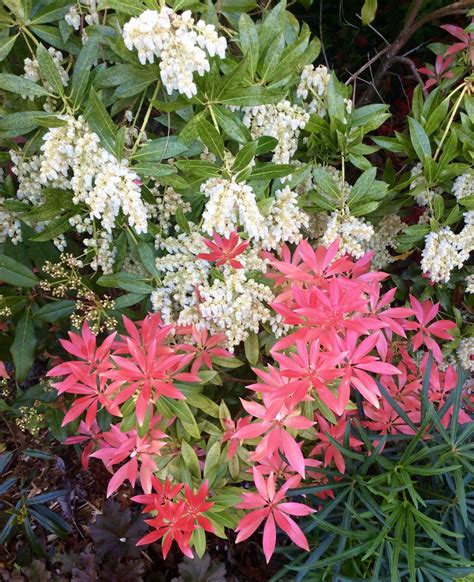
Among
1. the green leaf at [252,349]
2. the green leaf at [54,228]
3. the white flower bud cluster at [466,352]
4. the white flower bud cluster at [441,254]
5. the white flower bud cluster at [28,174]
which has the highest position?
the white flower bud cluster at [28,174]

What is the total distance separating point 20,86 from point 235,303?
0.65 metres

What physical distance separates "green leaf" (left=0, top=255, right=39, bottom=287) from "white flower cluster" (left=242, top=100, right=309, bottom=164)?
2.27 feet

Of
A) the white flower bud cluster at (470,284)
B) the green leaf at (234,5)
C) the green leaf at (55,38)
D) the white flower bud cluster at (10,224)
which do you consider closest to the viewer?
the green leaf at (55,38)

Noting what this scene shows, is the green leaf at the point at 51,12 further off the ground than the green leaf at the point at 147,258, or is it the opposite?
the green leaf at the point at 51,12

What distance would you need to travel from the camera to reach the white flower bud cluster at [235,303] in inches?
50.3

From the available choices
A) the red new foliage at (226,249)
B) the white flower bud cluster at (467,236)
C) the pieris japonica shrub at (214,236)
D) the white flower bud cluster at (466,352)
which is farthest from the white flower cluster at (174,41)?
the white flower bud cluster at (466,352)

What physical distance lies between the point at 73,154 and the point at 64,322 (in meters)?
0.70

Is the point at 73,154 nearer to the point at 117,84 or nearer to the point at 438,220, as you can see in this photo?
the point at 117,84

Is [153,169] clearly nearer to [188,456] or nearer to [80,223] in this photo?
[80,223]

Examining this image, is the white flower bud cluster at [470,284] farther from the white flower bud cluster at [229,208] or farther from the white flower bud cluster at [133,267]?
the white flower bud cluster at [133,267]

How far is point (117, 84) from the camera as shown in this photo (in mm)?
1193

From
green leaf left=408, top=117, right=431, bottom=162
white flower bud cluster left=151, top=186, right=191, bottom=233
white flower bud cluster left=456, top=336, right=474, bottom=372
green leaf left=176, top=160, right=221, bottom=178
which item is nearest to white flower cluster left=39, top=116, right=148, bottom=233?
green leaf left=176, top=160, right=221, bottom=178

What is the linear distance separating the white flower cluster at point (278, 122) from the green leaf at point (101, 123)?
0.32 metres

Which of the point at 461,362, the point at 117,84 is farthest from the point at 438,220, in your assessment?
the point at 117,84
